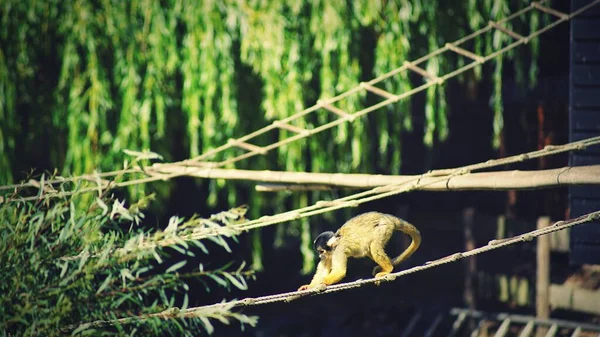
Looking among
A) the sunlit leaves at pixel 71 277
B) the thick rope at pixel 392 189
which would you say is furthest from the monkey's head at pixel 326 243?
the sunlit leaves at pixel 71 277

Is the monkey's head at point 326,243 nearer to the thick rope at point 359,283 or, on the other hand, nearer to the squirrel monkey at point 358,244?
the squirrel monkey at point 358,244

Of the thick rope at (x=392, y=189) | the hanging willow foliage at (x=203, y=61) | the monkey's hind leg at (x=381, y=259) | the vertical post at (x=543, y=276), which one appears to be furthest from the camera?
the vertical post at (x=543, y=276)

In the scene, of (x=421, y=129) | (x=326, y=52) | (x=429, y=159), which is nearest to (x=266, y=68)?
(x=326, y=52)

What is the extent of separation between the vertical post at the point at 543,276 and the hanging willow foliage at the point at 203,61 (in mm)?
1142

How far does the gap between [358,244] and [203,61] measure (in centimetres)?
302

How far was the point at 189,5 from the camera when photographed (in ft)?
23.5

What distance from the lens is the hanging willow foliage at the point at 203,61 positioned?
7086 millimetres

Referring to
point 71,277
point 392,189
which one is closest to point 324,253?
point 392,189

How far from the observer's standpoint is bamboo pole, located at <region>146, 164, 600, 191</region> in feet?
13.4

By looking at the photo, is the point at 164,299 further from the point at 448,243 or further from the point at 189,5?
the point at 448,243

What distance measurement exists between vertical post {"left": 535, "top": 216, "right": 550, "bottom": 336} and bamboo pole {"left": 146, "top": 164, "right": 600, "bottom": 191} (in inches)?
122

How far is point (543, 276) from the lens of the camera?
752cm

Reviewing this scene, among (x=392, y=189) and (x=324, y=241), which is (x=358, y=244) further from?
(x=392, y=189)

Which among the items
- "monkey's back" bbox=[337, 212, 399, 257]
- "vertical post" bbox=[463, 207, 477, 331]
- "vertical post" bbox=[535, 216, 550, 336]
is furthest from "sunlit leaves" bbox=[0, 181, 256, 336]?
"vertical post" bbox=[463, 207, 477, 331]
